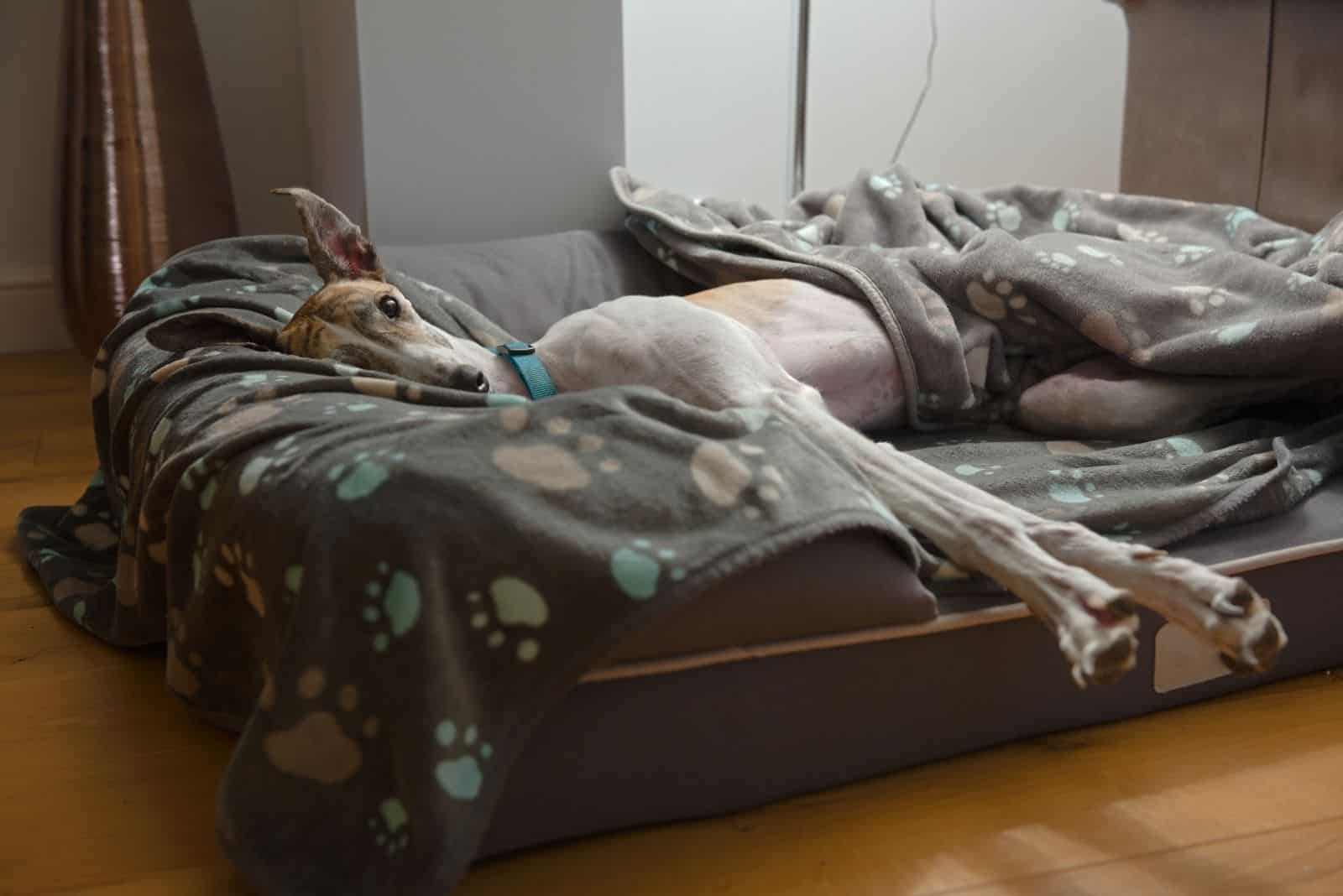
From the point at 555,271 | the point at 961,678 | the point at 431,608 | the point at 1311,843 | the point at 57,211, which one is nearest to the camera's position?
the point at 431,608

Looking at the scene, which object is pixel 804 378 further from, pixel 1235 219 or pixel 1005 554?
pixel 1235 219

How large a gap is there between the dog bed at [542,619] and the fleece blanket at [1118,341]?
0.07 metres

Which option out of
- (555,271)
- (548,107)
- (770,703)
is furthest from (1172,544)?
(548,107)

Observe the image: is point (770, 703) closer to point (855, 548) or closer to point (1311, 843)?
point (855, 548)

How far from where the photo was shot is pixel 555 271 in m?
2.38

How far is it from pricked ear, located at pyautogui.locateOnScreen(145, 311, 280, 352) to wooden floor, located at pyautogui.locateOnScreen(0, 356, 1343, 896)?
473 mm

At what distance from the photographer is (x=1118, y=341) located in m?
1.89

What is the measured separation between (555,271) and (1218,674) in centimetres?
130

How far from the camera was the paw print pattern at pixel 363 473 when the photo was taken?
1235 millimetres

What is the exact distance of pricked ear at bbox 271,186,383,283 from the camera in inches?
74.0

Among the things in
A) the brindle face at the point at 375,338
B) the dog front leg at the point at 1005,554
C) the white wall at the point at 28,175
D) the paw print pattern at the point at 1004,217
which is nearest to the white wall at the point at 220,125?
the white wall at the point at 28,175

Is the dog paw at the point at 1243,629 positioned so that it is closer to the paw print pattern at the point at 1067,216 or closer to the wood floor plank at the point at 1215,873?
the wood floor plank at the point at 1215,873

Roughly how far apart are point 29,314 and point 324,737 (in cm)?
265

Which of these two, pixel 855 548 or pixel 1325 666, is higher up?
pixel 855 548
